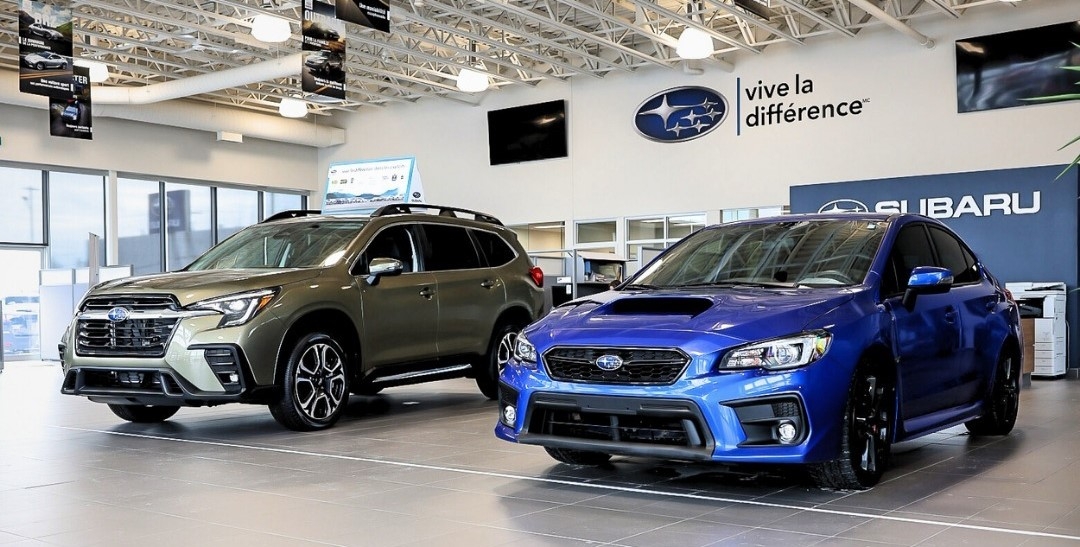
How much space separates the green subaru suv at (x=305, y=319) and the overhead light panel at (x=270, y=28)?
19.2 feet

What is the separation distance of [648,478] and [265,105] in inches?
973

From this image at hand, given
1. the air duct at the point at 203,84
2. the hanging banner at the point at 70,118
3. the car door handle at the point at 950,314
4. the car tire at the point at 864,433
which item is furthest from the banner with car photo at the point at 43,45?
the car tire at the point at 864,433

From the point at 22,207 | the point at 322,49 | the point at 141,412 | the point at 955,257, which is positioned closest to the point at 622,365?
the point at 955,257

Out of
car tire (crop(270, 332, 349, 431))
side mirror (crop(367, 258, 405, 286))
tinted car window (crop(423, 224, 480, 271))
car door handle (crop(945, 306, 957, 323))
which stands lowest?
car tire (crop(270, 332, 349, 431))

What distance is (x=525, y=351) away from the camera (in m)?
5.46

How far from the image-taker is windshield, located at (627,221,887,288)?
5.66 metres

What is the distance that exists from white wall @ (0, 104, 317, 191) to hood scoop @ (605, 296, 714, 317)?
68.2ft

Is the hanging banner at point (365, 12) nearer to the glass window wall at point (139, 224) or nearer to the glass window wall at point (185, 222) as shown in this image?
the glass window wall at point (139, 224)

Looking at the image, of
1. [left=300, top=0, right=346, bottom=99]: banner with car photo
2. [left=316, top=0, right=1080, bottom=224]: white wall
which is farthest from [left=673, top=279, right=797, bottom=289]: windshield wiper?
[left=316, top=0, right=1080, bottom=224]: white wall

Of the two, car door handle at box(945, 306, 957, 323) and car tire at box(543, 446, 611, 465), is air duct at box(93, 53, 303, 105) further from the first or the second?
car door handle at box(945, 306, 957, 323)

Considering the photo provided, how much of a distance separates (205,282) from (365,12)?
6101mm

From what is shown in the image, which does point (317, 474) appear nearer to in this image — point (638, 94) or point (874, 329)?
point (874, 329)

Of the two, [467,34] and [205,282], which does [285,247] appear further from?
[467,34]

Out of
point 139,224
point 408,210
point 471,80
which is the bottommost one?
point 408,210
